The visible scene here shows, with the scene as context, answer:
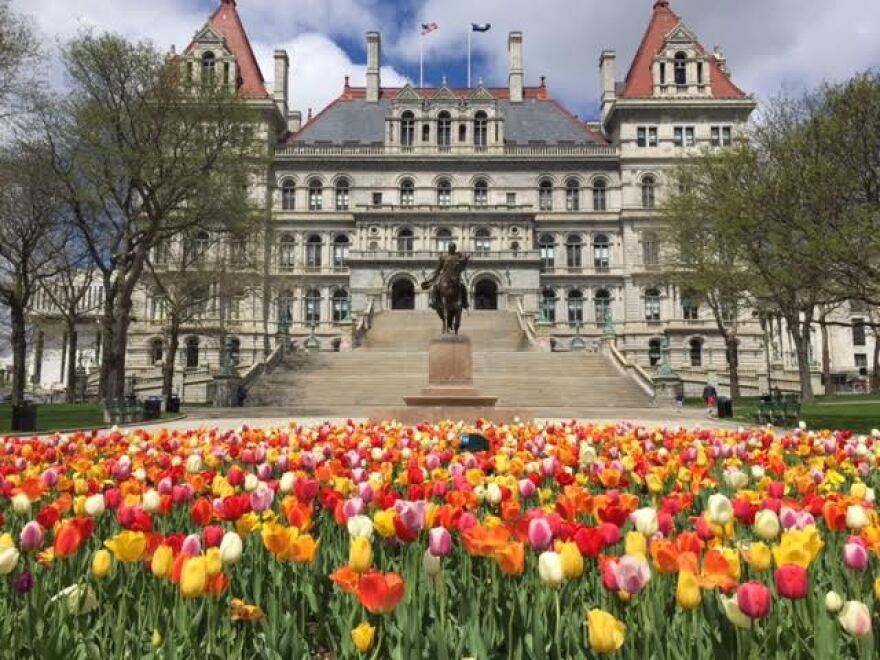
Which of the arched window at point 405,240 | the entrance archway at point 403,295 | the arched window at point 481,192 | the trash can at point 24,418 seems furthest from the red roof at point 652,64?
the trash can at point 24,418

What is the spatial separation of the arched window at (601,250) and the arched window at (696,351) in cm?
980

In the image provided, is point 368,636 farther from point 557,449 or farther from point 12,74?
point 12,74

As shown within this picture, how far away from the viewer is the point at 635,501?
3.67 meters

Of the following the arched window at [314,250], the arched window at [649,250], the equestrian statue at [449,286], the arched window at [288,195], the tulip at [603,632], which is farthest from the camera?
the arched window at [288,195]

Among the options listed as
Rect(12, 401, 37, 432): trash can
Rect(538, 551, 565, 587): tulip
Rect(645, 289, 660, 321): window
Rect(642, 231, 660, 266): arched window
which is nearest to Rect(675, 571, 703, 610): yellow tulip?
Rect(538, 551, 565, 587): tulip

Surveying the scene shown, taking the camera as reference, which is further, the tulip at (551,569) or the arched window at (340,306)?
the arched window at (340,306)

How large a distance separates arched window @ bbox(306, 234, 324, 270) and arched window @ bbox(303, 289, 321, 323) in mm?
2617

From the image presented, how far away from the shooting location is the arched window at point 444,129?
6103cm

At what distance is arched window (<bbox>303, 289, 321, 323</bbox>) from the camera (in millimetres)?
59062

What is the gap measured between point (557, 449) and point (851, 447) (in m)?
2.88

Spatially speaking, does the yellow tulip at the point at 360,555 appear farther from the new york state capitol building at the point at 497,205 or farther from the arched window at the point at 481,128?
the arched window at the point at 481,128

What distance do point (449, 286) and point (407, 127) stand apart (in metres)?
44.6

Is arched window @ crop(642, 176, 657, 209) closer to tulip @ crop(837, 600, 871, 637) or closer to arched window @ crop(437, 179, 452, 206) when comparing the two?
arched window @ crop(437, 179, 452, 206)

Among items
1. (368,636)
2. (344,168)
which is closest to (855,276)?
(368,636)
